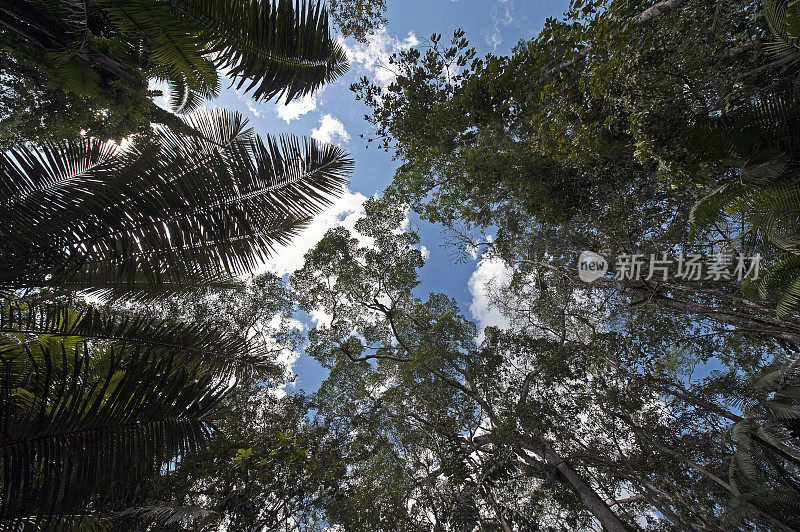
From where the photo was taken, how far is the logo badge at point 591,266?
7.50 meters

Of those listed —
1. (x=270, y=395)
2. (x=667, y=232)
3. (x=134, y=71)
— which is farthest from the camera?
(x=270, y=395)

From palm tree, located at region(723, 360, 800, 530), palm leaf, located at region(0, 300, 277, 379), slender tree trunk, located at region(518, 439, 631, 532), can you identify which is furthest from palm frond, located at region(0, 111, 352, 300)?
palm tree, located at region(723, 360, 800, 530)

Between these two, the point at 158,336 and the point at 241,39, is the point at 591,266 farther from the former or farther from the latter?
the point at 158,336

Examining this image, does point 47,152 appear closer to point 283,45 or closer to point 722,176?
point 283,45

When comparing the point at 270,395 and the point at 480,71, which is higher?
the point at 480,71

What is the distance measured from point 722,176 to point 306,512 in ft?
32.8

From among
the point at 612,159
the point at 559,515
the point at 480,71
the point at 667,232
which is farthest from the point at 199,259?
the point at 559,515

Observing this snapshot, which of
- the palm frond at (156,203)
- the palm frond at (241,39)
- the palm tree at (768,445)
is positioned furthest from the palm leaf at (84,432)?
the palm tree at (768,445)

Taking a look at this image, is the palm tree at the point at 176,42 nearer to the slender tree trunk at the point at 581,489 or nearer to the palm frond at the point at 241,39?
the palm frond at the point at 241,39

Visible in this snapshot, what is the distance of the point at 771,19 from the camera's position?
321cm

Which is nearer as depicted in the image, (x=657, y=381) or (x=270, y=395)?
(x=657, y=381)

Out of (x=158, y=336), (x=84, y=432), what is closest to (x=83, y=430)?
(x=84, y=432)

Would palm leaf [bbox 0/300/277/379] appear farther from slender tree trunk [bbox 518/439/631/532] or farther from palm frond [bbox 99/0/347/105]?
slender tree trunk [bbox 518/439/631/532]

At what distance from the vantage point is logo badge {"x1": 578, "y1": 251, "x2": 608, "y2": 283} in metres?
7.50
